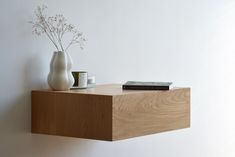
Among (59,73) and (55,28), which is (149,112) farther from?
(55,28)

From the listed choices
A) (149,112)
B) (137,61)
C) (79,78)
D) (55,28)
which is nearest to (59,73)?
(79,78)

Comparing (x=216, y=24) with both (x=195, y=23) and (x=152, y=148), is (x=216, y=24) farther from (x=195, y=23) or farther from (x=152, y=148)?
(x=152, y=148)

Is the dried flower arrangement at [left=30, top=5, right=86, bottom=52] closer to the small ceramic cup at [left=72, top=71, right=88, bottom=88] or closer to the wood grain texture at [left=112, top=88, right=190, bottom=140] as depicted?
the small ceramic cup at [left=72, top=71, right=88, bottom=88]

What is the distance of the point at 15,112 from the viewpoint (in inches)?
73.5

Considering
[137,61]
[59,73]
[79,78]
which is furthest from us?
[137,61]

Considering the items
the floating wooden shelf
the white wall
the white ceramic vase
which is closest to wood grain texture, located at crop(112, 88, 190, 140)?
the floating wooden shelf

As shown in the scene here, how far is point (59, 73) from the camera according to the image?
1.88 meters

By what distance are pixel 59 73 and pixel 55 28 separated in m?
0.24

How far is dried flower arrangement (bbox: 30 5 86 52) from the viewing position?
194 centimetres

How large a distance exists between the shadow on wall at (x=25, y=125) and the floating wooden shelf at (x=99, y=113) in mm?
38

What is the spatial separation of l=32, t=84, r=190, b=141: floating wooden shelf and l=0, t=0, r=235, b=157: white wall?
0.30 ft

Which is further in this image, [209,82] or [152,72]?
[209,82]

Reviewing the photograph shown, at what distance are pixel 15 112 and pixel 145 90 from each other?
56 centimetres

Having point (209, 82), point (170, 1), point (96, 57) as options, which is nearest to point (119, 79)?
point (96, 57)
